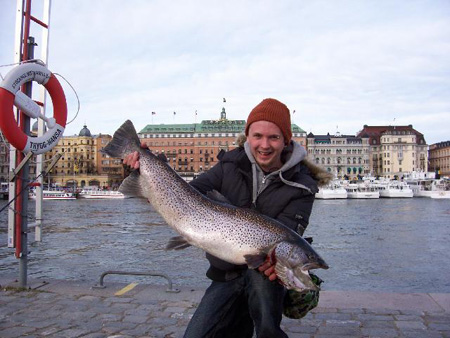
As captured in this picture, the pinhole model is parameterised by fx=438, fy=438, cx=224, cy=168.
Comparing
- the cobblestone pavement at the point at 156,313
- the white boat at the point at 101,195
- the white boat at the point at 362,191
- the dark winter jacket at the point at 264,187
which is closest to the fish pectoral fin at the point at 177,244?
the dark winter jacket at the point at 264,187

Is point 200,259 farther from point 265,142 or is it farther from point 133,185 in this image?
point 265,142

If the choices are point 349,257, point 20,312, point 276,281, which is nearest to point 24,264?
point 20,312

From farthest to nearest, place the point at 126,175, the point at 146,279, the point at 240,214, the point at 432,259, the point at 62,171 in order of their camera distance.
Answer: the point at 62,171
the point at 432,259
the point at 146,279
the point at 126,175
the point at 240,214

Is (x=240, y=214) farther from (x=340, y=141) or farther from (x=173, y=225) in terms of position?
Answer: (x=340, y=141)

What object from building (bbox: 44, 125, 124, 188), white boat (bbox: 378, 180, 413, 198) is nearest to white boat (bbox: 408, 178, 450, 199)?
white boat (bbox: 378, 180, 413, 198)

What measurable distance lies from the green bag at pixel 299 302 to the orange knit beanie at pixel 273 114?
1.13 m

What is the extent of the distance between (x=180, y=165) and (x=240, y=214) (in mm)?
113832

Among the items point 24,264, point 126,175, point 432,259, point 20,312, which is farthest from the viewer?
point 432,259

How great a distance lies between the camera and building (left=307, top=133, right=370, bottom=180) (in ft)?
381

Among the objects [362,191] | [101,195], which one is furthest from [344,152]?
[101,195]

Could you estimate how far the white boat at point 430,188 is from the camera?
70250 mm

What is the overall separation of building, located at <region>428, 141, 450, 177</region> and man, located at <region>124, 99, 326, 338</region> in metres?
130

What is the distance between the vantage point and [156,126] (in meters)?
118

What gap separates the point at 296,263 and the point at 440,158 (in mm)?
139959
